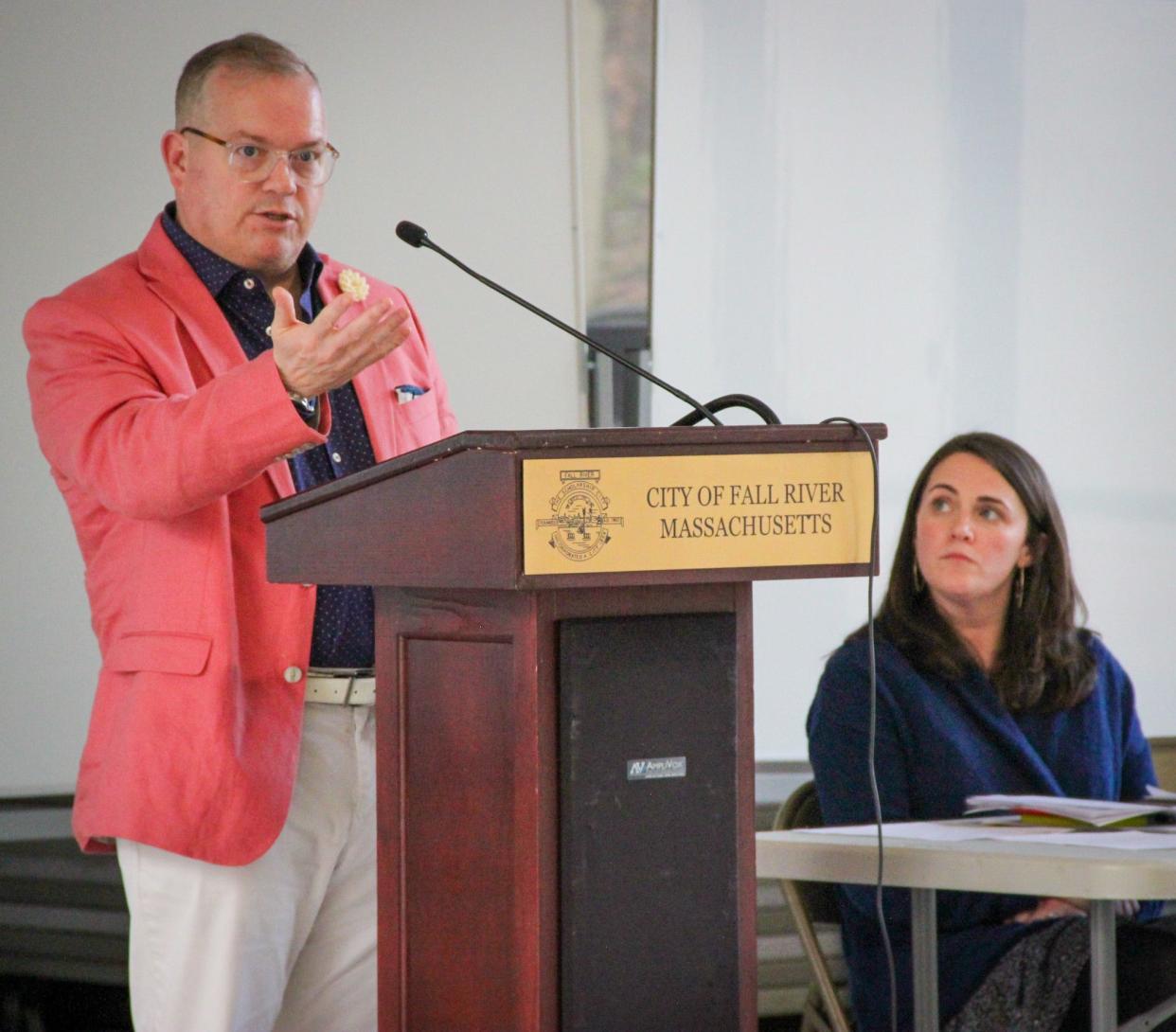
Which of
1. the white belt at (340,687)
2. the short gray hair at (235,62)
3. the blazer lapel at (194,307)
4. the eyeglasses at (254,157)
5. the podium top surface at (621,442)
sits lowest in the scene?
the white belt at (340,687)

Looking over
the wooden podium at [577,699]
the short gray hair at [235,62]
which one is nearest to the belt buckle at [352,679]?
the wooden podium at [577,699]

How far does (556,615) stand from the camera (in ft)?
4.69

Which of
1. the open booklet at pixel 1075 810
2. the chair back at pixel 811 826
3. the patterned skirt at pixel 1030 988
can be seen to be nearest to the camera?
the open booklet at pixel 1075 810

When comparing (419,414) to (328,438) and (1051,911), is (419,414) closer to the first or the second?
(328,438)

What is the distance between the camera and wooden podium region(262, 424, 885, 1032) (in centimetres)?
137

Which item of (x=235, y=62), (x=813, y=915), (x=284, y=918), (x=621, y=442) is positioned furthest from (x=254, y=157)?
(x=813, y=915)

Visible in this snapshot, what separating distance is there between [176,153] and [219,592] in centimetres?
57

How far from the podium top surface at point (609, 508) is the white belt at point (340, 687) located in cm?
38

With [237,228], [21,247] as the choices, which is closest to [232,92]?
[237,228]

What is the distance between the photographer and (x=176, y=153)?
1.98 m

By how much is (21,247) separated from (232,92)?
171cm

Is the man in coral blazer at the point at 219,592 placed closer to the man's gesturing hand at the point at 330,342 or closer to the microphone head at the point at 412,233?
the man's gesturing hand at the point at 330,342

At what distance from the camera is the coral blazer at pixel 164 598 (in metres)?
1.74

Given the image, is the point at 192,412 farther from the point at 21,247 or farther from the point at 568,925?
the point at 21,247
